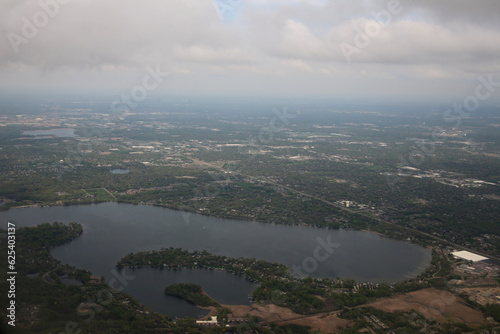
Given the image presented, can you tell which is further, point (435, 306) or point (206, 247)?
point (206, 247)

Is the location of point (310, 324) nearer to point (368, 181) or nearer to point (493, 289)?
point (493, 289)

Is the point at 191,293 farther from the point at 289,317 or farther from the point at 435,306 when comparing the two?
the point at 435,306

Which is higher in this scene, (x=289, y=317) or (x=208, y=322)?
(x=289, y=317)

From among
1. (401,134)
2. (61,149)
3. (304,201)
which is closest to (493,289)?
(304,201)

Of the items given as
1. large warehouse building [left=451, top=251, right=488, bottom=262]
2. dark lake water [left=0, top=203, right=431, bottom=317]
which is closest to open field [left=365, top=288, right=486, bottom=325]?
dark lake water [left=0, top=203, right=431, bottom=317]

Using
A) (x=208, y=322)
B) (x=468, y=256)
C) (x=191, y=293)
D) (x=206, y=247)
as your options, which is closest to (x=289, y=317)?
(x=208, y=322)

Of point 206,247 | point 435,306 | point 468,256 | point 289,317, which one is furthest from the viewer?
point 206,247

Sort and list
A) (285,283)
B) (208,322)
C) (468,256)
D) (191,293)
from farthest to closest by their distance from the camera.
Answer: (468,256)
(285,283)
(191,293)
(208,322)

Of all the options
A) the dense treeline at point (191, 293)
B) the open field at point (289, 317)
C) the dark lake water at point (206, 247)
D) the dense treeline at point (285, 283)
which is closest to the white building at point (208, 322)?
the open field at point (289, 317)

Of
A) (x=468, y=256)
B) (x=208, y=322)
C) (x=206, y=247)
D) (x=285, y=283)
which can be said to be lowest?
(x=208, y=322)
